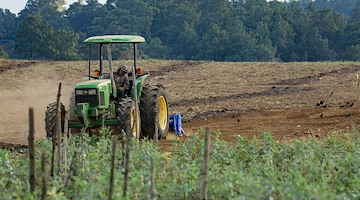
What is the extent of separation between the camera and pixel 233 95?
24.5 m

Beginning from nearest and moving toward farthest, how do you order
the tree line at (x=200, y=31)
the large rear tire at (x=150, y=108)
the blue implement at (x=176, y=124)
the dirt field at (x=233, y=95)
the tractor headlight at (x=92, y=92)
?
the tractor headlight at (x=92, y=92)
the large rear tire at (x=150, y=108)
the blue implement at (x=176, y=124)
the dirt field at (x=233, y=95)
the tree line at (x=200, y=31)

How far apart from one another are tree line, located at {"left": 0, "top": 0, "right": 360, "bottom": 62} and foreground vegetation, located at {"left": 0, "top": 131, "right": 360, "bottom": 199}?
45038 millimetres

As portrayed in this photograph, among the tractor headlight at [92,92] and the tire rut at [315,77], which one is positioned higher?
the tractor headlight at [92,92]

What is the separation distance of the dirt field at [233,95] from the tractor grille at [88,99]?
153 cm

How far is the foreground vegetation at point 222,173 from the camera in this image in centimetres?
720

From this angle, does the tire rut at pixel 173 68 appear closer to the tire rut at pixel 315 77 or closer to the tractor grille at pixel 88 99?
the tire rut at pixel 315 77

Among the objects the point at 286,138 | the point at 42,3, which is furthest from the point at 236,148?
the point at 42,3

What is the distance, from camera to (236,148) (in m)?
10.5

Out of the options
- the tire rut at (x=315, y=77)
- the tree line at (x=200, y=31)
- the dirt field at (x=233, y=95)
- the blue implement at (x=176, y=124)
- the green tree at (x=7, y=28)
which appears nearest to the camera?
the blue implement at (x=176, y=124)

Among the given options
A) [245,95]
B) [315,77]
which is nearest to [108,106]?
[245,95]

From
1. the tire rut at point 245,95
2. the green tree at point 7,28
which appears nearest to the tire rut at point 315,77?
the tire rut at point 245,95

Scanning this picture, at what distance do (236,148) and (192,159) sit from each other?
685 millimetres

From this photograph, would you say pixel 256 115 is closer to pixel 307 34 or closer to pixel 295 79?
pixel 295 79

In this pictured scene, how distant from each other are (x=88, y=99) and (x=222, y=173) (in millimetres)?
4611
